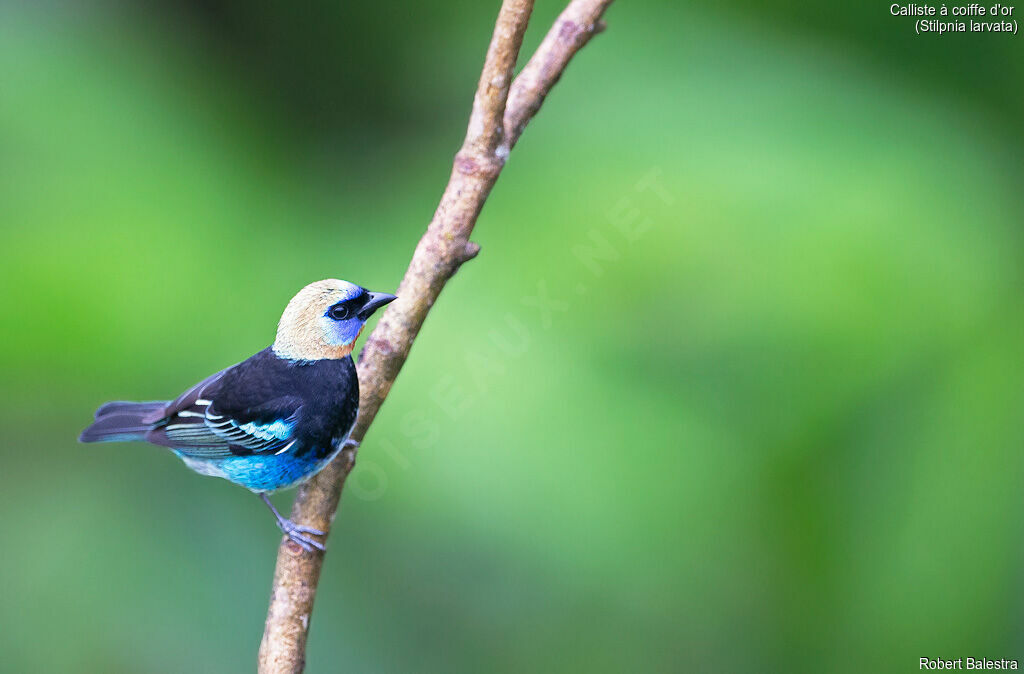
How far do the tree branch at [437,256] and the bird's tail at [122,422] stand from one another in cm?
32

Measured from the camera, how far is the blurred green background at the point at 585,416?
330 centimetres

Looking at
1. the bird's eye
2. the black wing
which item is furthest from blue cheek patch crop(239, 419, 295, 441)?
the bird's eye

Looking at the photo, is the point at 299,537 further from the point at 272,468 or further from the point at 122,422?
the point at 122,422

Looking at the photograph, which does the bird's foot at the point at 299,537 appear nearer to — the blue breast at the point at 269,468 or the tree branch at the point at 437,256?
the tree branch at the point at 437,256

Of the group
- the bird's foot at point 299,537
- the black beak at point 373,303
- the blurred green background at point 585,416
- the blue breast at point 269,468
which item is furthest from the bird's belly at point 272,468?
the blurred green background at point 585,416

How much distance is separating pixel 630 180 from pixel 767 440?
42.6 inches

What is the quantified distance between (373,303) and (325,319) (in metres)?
0.11

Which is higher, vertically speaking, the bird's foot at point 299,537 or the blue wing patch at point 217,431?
the blue wing patch at point 217,431

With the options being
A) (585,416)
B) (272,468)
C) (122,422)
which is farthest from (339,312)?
(585,416)

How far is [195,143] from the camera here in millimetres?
4008

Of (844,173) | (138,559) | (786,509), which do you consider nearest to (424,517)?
(138,559)

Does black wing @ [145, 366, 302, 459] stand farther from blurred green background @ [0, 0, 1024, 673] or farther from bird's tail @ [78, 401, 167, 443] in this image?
blurred green background @ [0, 0, 1024, 673]

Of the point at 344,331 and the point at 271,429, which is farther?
the point at 271,429

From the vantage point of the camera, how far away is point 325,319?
1.72m
